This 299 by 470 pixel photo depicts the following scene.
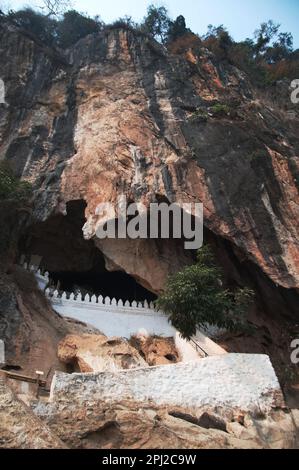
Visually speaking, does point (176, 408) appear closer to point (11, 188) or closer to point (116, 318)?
point (116, 318)

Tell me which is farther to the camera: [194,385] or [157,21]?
[157,21]

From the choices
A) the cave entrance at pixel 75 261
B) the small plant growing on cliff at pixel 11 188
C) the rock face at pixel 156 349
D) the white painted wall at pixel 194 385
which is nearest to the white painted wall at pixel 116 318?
the rock face at pixel 156 349

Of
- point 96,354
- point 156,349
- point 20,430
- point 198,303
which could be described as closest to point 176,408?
point 96,354

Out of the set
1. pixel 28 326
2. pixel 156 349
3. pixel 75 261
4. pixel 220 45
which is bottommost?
pixel 156 349

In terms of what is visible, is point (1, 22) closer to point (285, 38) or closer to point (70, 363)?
point (70, 363)

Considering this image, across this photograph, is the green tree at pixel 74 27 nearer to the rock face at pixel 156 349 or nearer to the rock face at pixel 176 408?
the rock face at pixel 156 349

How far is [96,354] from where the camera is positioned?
1324 cm

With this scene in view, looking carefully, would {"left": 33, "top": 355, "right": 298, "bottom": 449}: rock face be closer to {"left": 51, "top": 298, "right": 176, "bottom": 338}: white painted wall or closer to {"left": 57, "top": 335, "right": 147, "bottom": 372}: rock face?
{"left": 57, "top": 335, "right": 147, "bottom": 372}: rock face

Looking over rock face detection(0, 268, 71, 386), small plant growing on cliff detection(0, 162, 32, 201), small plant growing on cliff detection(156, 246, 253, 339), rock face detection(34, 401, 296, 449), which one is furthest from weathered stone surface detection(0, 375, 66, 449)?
small plant growing on cliff detection(0, 162, 32, 201)

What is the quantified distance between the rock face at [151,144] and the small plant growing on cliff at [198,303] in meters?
2.15

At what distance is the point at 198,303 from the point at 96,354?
11.1ft

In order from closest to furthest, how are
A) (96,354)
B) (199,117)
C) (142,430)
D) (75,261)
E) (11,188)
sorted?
(142,430)
(96,354)
(11,188)
(199,117)
(75,261)

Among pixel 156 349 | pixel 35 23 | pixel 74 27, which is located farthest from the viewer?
pixel 74 27

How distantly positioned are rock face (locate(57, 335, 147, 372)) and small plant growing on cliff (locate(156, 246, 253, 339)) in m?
1.69
